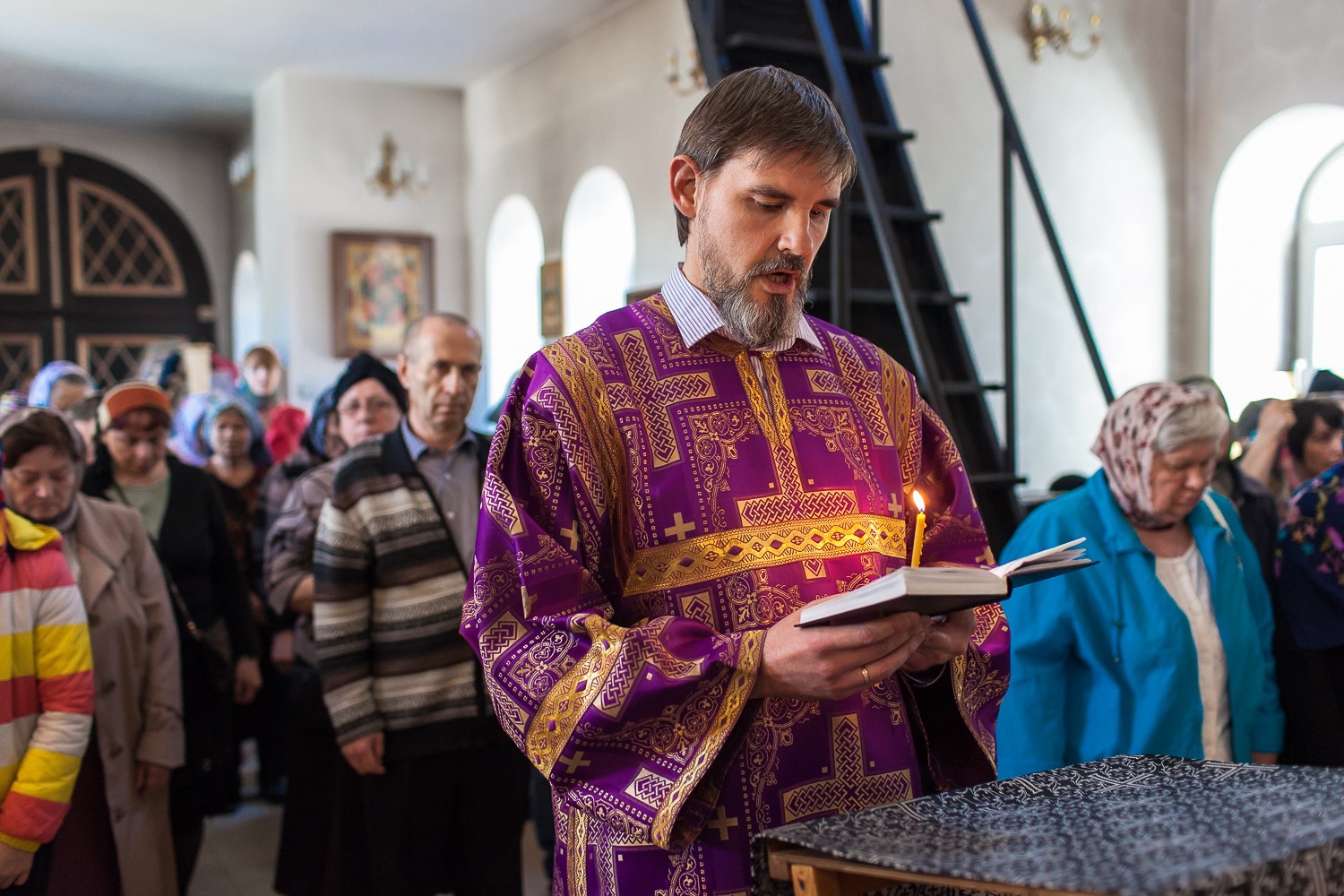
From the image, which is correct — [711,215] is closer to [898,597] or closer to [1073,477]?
[898,597]

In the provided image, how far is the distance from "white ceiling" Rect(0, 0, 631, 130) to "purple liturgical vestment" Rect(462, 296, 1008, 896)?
7140mm

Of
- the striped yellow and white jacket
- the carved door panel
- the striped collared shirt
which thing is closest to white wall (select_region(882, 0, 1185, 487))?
the striped yellow and white jacket

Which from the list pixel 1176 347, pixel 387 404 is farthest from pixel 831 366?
pixel 1176 347

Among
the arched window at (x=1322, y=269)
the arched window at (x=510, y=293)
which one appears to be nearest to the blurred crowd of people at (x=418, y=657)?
the arched window at (x=1322, y=269)

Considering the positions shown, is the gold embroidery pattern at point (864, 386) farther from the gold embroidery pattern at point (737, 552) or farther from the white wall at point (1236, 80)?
the white wall at point (1236, 80)

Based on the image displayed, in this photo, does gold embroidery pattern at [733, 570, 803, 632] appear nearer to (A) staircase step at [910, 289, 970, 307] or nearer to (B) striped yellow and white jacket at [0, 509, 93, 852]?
(B) striped yellow and white jacket at [0, 509, 93, 852]

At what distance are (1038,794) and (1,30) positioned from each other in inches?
387

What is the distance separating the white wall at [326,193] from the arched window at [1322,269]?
20.4ft

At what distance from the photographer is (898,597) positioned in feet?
3.90

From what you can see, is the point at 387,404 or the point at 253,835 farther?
the point at 253,835

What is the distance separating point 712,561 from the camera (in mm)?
1581

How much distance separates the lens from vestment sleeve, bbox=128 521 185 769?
3.16 meters

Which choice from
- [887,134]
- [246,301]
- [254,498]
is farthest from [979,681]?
[246,301]

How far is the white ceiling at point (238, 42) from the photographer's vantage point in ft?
27.6
